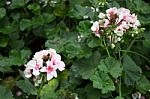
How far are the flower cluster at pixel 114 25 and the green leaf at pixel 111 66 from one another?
0.32 feet

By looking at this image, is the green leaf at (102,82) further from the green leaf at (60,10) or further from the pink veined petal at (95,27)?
the green leaf at (60,10)

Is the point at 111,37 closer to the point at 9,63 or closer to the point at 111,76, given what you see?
the point at 111,76

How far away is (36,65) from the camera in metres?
1.95

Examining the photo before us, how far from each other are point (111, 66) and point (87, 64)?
15 centimetres

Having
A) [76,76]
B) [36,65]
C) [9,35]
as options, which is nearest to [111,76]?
[76,76]

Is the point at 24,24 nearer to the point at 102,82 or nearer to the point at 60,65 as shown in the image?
the point at 60,65

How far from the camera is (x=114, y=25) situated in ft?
6.64

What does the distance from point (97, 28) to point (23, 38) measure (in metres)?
0.81

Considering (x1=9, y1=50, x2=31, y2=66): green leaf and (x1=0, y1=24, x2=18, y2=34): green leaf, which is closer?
(x1=9, y1=50, x2=31, y2=66): green leaf

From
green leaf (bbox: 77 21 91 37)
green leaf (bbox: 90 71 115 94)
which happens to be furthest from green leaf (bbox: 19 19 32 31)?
green leaf (bbox: 90 71 115 94)

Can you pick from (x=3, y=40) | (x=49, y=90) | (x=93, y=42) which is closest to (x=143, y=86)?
(x=93, y=42)

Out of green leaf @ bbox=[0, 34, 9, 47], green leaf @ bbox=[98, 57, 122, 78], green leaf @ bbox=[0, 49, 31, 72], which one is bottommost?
green leaf @ bbox=[0, 34, 9, 47]

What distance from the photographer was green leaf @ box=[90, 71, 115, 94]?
1946 millimetres

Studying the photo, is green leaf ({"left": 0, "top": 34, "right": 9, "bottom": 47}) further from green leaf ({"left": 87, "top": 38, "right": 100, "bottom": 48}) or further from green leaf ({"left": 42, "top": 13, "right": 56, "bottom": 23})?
green leaf ({"left": 87, "top": 38, "right": 100, "bottom": 48})
